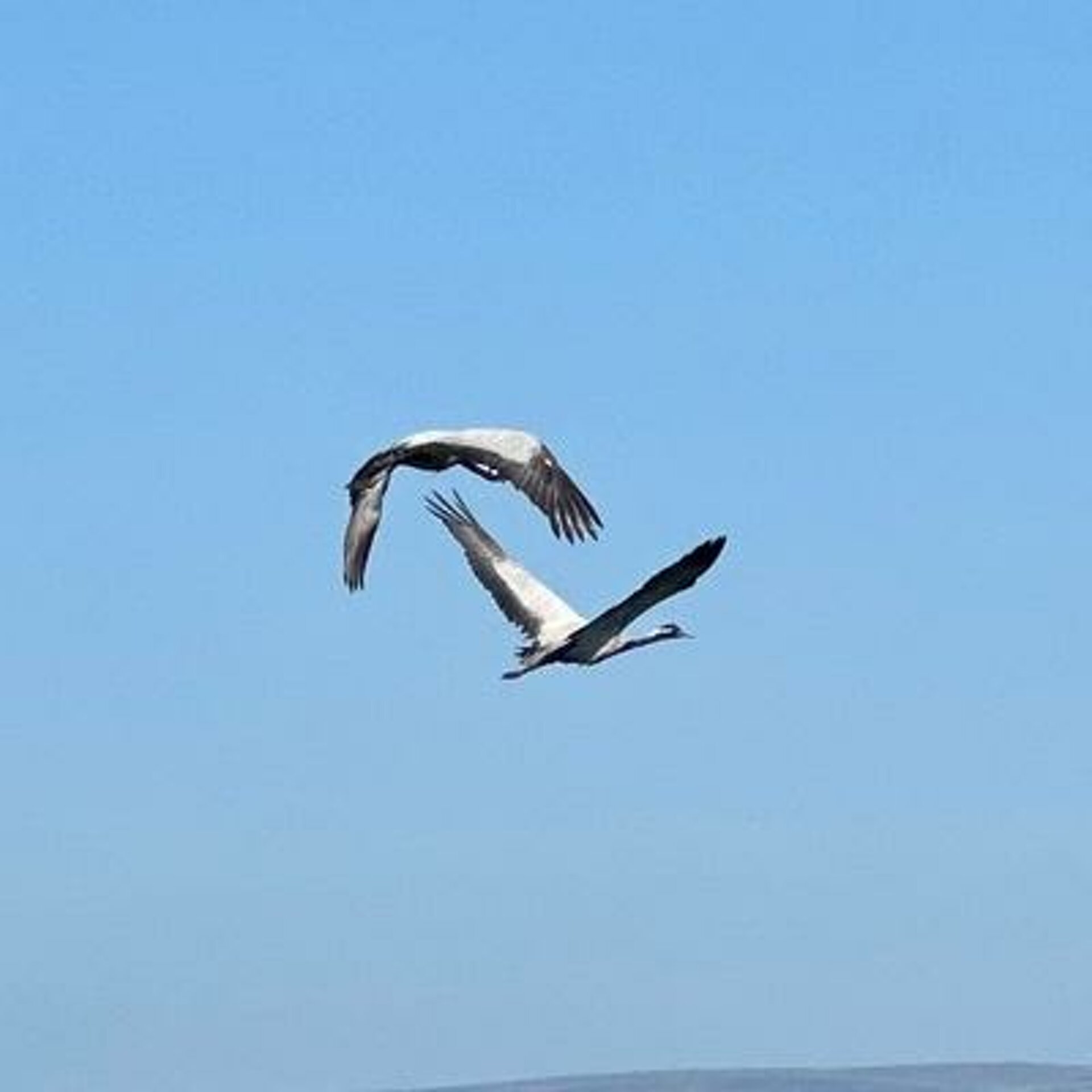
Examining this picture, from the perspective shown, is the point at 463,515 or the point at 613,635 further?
the point at 463,515

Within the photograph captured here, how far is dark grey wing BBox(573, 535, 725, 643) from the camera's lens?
2648 inches

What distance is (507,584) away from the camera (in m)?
79.1

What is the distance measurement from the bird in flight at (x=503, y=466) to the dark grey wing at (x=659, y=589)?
163cm

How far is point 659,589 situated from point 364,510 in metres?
9.38

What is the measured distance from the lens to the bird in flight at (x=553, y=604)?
6844 cm

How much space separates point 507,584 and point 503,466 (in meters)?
5.54

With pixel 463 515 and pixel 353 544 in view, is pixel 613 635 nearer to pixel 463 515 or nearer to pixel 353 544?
pixel 353 544

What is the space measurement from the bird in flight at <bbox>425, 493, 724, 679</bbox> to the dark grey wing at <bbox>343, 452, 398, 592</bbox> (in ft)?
10.1

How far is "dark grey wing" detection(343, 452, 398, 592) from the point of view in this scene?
2968 inches

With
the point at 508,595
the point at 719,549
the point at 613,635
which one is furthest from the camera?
the point at 508,595

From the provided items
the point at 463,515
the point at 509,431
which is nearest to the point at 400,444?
the point at 509,431

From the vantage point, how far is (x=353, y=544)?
249 feet

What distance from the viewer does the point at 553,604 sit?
3046 inches

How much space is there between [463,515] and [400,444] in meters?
8.82
